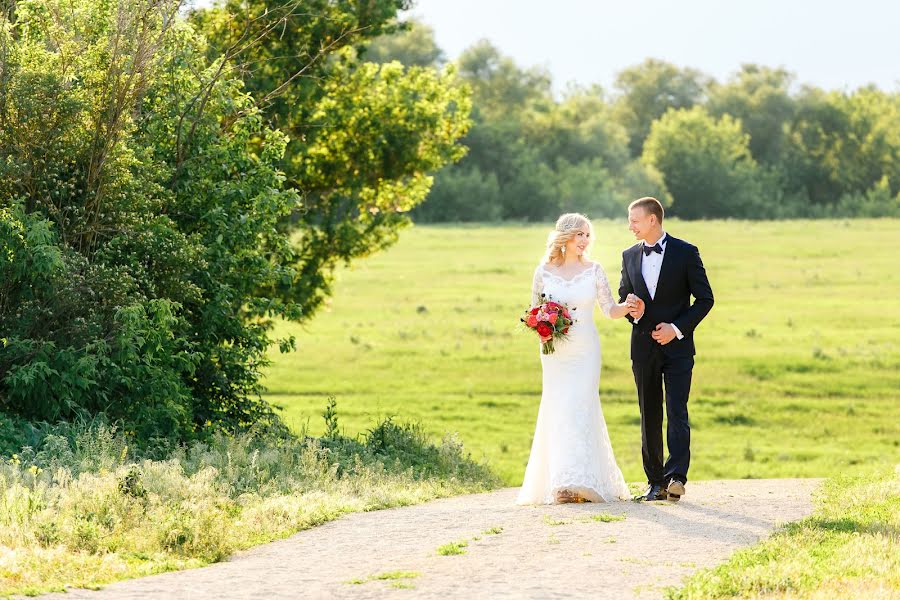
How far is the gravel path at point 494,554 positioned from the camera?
882 centimetres

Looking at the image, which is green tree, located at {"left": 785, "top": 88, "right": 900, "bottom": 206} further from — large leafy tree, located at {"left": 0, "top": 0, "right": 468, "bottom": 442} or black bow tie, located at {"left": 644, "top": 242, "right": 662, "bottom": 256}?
black bow tie, located at {"left": 644, "top": 242, "right": 662, "bottom": 256}

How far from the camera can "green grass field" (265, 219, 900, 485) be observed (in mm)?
29797

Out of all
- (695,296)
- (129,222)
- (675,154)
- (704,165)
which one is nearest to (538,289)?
(695,296)

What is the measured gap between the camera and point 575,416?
13.3 metres

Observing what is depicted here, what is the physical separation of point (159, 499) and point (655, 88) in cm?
14029

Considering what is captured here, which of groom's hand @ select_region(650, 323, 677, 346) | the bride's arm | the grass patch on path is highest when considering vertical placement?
the bride's arm

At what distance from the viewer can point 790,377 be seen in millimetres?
37562

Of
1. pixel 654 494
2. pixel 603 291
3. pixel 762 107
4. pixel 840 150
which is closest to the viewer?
pixel 654 494

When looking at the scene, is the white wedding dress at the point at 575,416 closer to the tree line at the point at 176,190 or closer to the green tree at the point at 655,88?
the tree line at the point at 176,190

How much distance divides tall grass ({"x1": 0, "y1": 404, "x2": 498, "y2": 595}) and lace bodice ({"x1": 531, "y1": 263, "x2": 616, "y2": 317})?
254cm

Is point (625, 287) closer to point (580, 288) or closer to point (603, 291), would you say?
point (603, 291)

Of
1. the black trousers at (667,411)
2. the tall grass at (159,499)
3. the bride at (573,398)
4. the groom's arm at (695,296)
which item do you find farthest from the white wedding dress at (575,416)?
the tall grass at (159,499)

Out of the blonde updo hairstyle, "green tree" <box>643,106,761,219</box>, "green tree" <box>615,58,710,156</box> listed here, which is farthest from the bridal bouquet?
"green tree" <box>615,58,710,156</box>

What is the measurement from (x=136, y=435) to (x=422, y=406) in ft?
59.8
